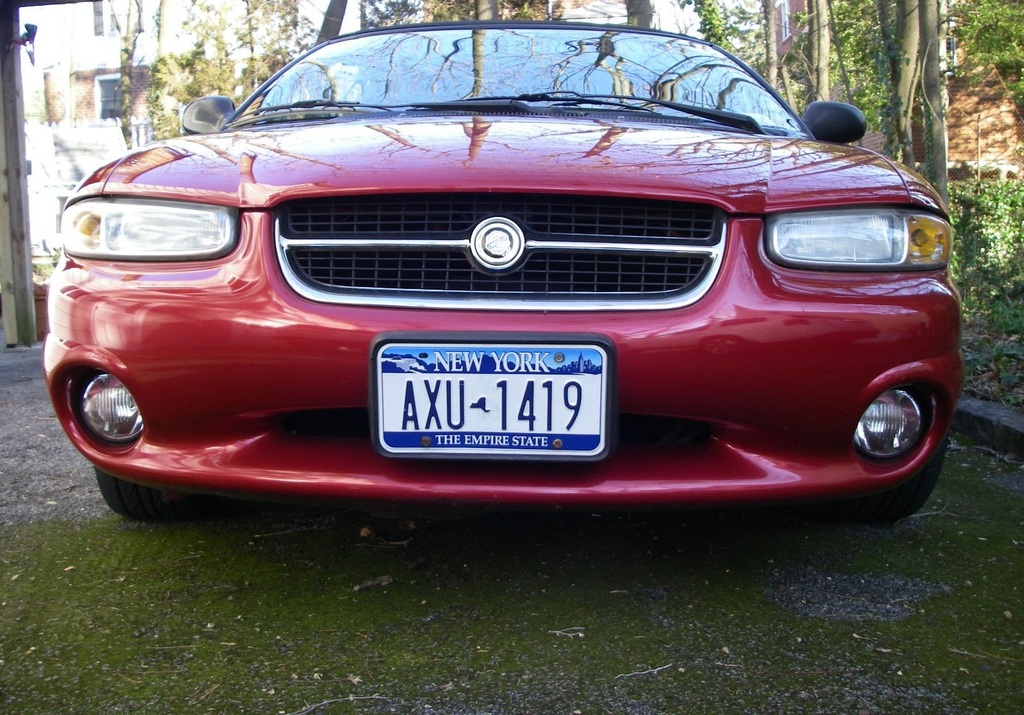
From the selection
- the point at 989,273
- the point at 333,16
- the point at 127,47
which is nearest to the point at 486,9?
the point at 333,16

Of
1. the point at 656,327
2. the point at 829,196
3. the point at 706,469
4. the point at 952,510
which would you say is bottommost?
the point at 952,510

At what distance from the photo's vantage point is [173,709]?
5.30 ft

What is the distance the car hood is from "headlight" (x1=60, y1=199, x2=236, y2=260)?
0.03 m

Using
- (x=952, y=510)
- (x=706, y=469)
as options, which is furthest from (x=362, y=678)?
(x=952, y=510)

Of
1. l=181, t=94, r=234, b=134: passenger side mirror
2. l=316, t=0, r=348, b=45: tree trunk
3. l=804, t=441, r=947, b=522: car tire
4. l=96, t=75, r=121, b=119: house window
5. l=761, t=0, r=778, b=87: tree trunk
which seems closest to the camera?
l=804, t=441, r=947, b=522: car tire

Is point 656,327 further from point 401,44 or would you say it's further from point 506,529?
point 401,44

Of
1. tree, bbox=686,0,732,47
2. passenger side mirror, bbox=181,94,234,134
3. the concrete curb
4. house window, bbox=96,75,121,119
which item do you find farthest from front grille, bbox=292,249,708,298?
house window, bbox=96,75,121,119

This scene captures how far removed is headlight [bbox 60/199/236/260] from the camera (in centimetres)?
199

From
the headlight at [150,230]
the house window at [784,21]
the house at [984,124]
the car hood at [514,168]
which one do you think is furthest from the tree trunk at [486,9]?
the house window at [784,21]

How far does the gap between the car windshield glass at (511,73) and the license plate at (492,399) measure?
112cm

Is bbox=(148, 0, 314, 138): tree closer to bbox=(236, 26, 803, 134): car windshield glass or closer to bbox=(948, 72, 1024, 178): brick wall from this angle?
bbox=(948, 72, 1024, 178): brick wall

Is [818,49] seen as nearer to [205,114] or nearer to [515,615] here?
[205,114]

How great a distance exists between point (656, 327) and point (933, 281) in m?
0.61

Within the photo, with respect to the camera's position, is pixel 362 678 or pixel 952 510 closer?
pixel 362 678
